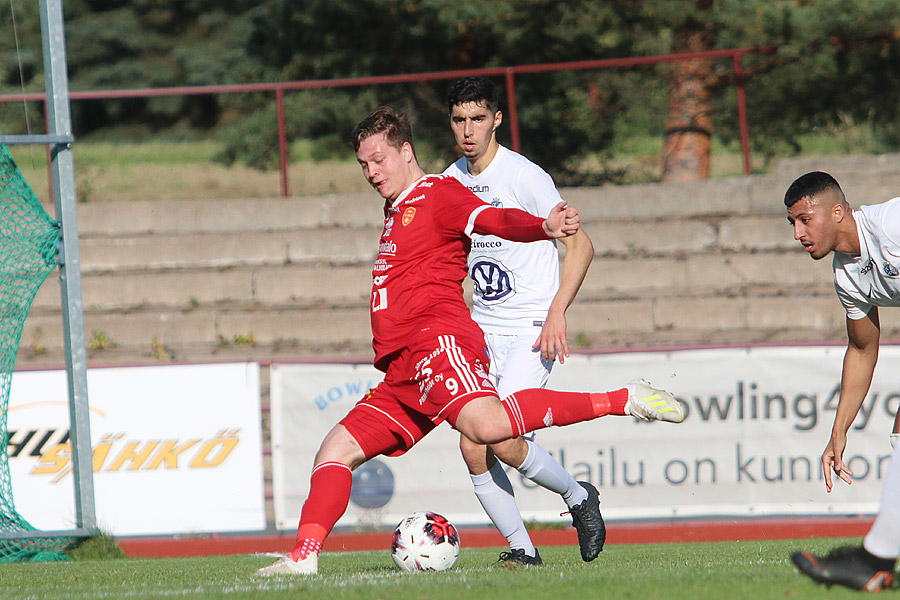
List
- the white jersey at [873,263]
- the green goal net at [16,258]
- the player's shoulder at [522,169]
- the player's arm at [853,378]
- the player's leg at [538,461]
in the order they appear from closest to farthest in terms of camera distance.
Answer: the white jersey at [873,263]
the player's arm at [853,378]
the player's leg at [538,461]
the player's shoulder at [522,169]
the green goal net at [16,258]

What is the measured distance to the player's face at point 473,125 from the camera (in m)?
6.07

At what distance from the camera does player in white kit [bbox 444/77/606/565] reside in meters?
5.69

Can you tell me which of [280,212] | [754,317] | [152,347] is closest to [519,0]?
[280,212]

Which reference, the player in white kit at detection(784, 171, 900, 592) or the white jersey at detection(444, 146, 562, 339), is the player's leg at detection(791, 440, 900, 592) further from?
the white jersey at detection(444, 146, 562, 339)

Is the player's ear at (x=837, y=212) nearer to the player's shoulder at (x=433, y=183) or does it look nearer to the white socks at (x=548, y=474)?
the player's shoulder at (x=433, y=183)

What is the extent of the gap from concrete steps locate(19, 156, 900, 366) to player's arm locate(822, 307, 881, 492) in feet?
21.0

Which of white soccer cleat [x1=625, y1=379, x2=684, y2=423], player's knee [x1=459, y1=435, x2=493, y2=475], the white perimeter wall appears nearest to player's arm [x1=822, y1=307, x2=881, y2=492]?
white soccer cleat [x1=625, y1=379, x2=684, y2=423]

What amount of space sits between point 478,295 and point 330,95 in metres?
12.2

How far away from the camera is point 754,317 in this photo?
12.2 meters

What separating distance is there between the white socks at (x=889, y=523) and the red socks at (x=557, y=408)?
133 centimetres

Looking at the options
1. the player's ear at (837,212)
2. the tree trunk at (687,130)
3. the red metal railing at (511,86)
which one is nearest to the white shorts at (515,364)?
the player's ear at (837,212)

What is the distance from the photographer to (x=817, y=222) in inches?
190

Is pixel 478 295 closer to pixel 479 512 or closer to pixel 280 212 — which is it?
pixel 479 512

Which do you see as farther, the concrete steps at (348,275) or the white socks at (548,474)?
the concrete steps at (348,275)
